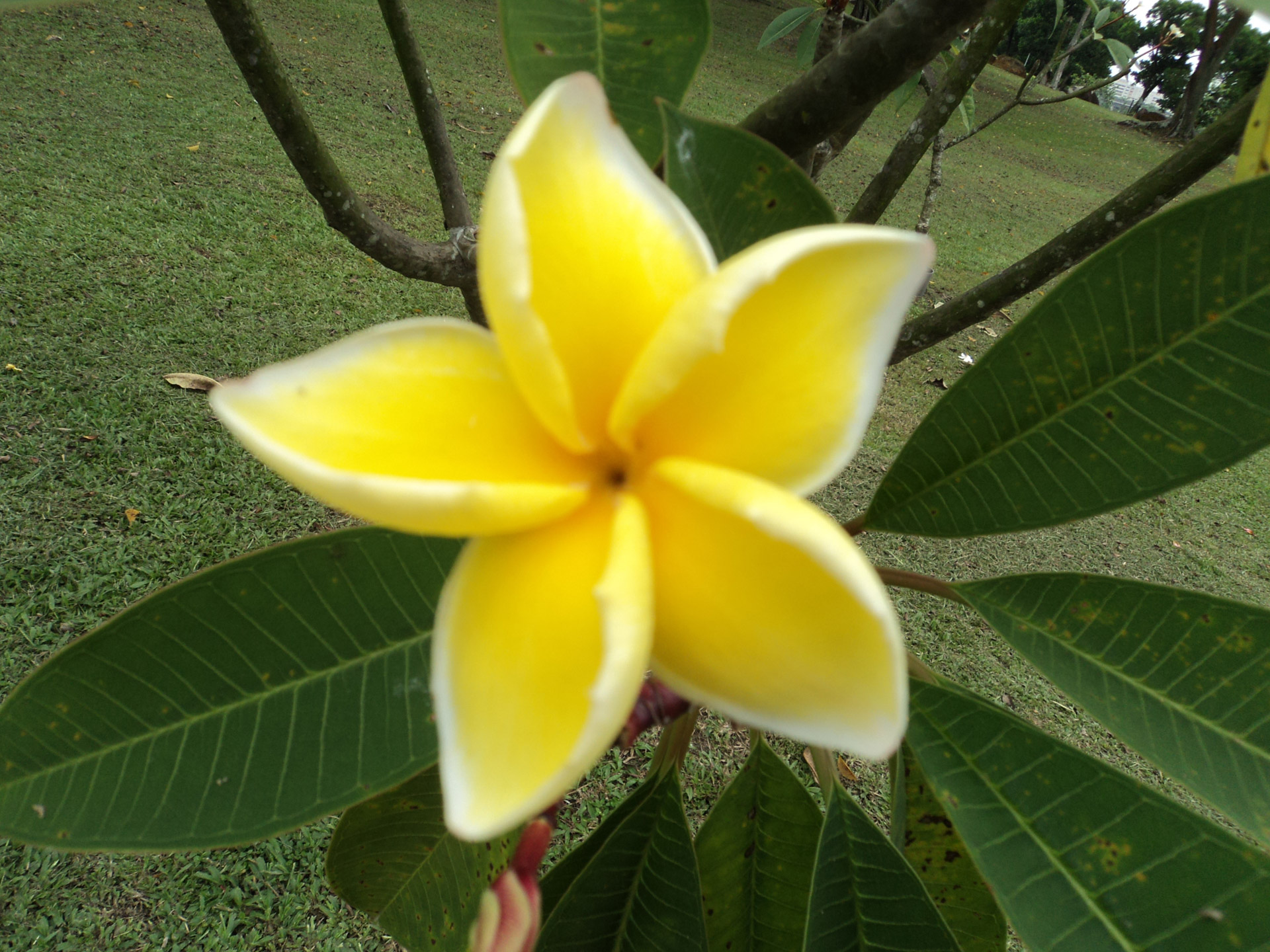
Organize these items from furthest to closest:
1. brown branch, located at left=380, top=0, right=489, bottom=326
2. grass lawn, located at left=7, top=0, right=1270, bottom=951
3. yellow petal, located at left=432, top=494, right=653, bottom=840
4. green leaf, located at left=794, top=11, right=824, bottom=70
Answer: green leaf, located at left=794, top=11, right=824, bottom=70 → grass lawn, located at left=7, top=0, right=1270, bottom=951 → brown branch, located at left=380, top=0, right=489, bottom=326 → yellow petal, located at left=432, top=494, right=653, bottom=840

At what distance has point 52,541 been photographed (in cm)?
228

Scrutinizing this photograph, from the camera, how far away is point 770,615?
0.37 metres

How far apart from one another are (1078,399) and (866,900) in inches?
17.7

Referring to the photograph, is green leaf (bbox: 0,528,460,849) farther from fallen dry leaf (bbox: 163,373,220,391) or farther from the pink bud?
fallen dry leaf (bbox: 163,373,220,391)

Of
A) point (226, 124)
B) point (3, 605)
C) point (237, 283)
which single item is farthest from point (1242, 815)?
point (226, 124)

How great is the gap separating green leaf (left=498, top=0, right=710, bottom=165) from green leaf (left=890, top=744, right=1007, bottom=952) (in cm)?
70

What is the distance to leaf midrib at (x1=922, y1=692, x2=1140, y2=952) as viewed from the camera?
589 mm

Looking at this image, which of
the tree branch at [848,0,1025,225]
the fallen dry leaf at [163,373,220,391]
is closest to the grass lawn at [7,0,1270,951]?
the fallen dry leaf at [163,373,220,391]

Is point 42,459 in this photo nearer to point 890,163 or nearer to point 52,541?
point 52,541

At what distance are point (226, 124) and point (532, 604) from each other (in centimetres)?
506

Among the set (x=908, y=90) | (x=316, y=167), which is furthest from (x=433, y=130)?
(x=908, y=90)

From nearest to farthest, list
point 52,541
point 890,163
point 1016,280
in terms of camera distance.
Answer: point 1016,280 < point 890,163 < point 52,541

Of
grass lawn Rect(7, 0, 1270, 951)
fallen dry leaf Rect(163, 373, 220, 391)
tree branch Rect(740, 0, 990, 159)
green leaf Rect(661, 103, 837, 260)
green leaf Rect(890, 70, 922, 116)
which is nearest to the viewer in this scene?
green leaf Rect(661, 103, 837, 260)

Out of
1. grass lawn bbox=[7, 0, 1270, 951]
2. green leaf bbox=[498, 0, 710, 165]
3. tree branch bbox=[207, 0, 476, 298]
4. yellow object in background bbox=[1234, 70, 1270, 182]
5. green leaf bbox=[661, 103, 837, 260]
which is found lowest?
grass lawn bbox=[7, 0, 1270, 951]
